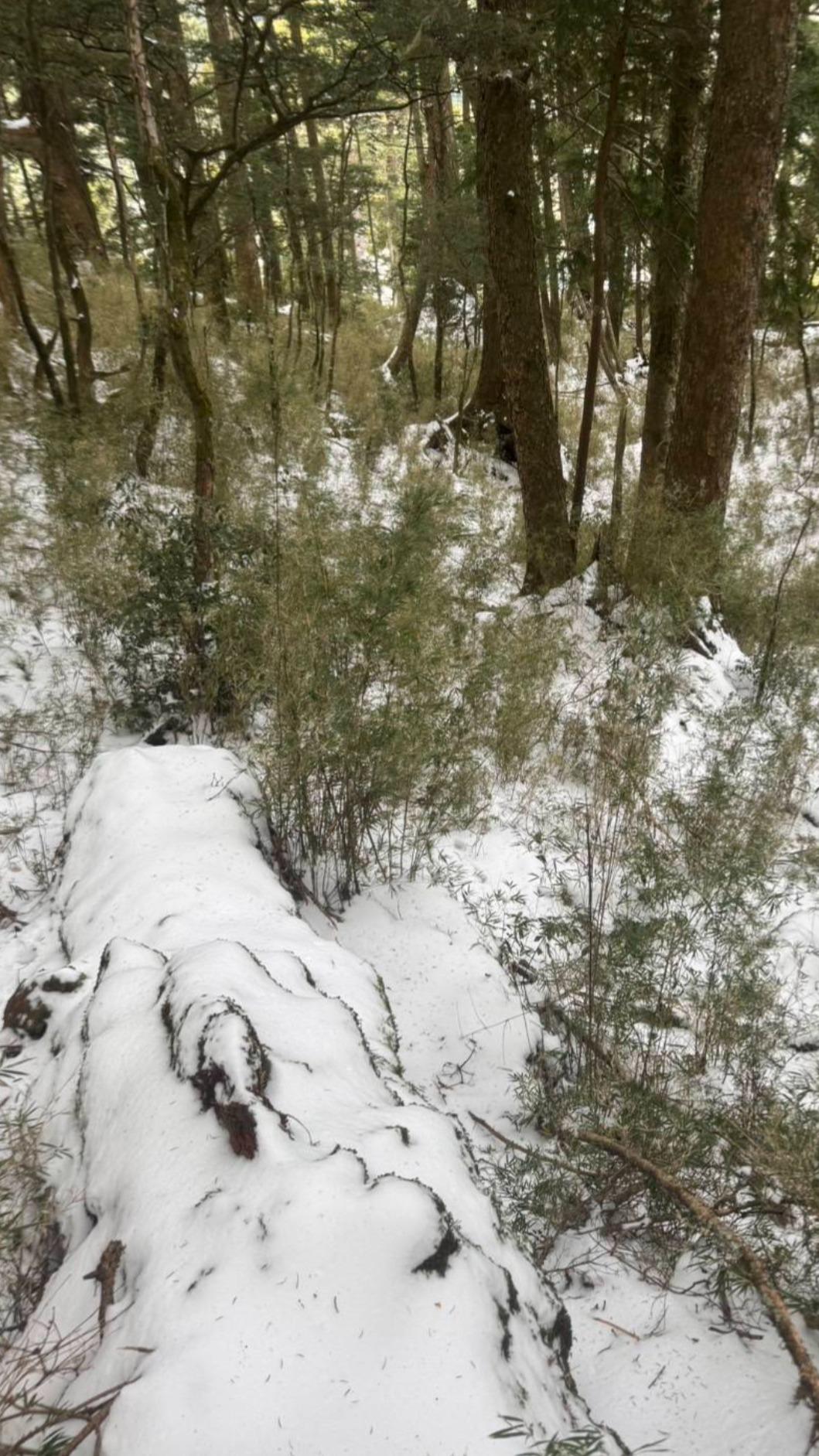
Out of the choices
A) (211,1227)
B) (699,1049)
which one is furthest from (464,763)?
(211,1227)

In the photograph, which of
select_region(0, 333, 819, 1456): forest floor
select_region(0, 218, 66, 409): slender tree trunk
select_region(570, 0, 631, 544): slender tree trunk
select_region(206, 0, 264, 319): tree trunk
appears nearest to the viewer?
select_region(0, 333, 819, 1456): forest floor

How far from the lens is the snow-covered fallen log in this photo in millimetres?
1159

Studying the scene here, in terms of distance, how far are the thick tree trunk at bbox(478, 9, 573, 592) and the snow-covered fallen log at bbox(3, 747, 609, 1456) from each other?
4.45 m

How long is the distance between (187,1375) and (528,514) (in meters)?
5.67

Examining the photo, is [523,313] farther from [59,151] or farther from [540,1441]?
[540,1441]

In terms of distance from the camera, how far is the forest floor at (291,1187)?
1.20 m

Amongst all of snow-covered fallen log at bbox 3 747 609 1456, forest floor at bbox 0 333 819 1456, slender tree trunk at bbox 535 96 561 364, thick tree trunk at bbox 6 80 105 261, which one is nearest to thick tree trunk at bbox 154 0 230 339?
thick tree trunk at bbox 6 80 105 261

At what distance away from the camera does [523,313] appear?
5414mm

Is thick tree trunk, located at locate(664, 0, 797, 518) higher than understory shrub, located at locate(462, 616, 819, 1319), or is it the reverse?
thick tree trunk, located at locate(664, 0, 797, 518)

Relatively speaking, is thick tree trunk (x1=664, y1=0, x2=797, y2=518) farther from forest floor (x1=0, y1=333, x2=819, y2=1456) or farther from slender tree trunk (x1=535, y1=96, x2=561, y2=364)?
forest floor (x1=0, y1=333, x2=819, y2=1456)

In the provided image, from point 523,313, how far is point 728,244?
138 centimetres

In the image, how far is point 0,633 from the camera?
4.42 metres

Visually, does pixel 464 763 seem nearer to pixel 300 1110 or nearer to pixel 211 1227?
pixel 300 1110

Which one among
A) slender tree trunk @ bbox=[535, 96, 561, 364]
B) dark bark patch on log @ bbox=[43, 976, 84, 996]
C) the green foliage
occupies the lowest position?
dark bark patch on log @ bbox=[43, 976, 84, 996]
